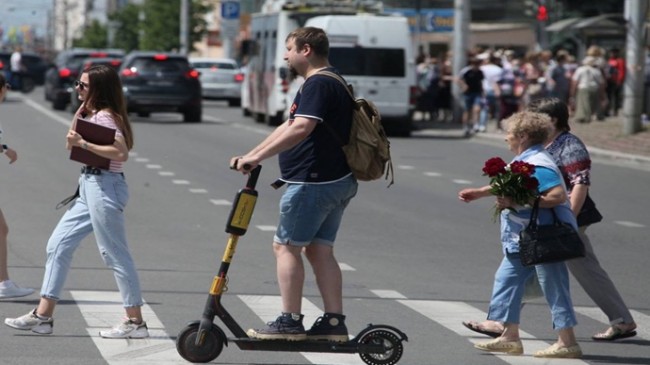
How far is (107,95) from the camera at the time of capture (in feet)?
28.8

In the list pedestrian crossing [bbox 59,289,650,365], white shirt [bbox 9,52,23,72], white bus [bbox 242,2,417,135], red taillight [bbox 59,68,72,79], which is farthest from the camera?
white shirt [bbox 9,52,23,72]

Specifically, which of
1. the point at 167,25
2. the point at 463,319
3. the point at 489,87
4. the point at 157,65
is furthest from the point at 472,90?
the point at 167,25

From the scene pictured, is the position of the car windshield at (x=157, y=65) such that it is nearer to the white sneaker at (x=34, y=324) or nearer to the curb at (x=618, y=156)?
the curb at (x=618, y=156)

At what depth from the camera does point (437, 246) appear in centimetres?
1401

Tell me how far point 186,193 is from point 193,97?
60.4 ft

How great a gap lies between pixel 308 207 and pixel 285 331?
0.59m

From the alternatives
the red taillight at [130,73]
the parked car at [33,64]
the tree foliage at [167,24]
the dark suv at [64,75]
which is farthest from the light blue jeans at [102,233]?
the tree foliage at [167,24]

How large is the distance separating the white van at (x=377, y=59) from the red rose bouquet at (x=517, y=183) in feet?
79.1

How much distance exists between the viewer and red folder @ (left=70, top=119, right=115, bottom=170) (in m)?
8.66

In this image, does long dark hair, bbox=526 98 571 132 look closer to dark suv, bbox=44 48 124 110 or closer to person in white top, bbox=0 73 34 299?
person in white top, bbox=0 73 34 299

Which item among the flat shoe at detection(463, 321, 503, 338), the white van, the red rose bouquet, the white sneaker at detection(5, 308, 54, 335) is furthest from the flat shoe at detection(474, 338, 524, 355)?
the white van

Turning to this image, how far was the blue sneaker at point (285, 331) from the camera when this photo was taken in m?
7.79

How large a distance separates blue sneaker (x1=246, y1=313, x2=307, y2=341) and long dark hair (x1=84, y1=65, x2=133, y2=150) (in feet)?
4.96

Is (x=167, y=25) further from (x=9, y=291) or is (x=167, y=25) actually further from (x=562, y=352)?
(x=562, y=352)
